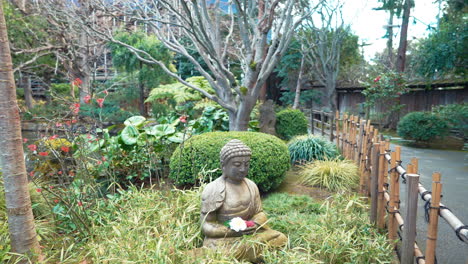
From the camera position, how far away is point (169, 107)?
13.2 m

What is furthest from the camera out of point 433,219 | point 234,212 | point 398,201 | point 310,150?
point 310,150

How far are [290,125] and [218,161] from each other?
4.63 metres

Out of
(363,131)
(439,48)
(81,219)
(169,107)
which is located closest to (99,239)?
(81,219)

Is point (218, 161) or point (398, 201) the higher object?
point (218, 161)

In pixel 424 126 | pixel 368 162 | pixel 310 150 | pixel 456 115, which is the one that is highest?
pixel 456 115

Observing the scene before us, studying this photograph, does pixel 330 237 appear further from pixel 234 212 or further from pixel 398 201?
pixel 234 212

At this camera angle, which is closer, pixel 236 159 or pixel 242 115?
pixel 236 159

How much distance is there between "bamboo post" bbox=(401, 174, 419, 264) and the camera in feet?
8.73

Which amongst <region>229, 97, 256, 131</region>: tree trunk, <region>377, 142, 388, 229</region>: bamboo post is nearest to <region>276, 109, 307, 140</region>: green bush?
<region>229, 97, 256, 131</region>: tree trunk

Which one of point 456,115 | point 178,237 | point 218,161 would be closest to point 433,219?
point 178,237

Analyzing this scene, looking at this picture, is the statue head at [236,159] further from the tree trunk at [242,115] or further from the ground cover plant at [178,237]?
the tree trunk at [242,115]

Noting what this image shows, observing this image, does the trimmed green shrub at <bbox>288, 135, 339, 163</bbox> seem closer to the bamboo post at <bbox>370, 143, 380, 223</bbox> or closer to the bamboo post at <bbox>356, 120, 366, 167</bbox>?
the bamboo post at <bbox>356, 120, 366, 167</bbox>

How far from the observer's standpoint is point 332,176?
5543 millimetres

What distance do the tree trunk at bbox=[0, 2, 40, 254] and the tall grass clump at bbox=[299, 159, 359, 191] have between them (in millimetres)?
4149
